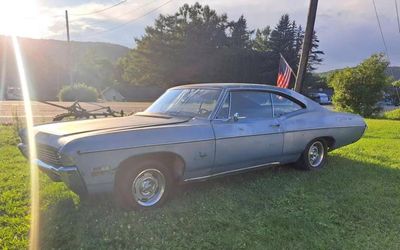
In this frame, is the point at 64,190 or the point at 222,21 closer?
the point at 64,190

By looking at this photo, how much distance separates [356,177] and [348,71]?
15212mm

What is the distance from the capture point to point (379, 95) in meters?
19.6

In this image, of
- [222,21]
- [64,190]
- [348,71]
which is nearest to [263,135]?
[64,190]

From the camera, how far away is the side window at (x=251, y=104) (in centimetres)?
522

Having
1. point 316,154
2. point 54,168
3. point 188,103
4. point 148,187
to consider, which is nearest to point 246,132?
point 188,103

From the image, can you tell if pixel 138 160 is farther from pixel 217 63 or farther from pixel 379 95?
pixel 217 63

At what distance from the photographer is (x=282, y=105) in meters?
5.88

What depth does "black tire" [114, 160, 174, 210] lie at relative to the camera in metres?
4.14

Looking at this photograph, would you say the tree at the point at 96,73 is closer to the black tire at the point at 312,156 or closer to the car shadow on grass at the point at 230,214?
the black tire at the point at 312,156

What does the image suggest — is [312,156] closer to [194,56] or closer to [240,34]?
[194,56]

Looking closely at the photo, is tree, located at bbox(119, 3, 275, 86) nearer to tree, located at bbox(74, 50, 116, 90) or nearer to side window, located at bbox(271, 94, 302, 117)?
tree, located at bbox(74, 50, 116, 90)

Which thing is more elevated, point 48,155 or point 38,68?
point 38,68

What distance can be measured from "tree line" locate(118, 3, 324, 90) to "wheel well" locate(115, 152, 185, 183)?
163ft

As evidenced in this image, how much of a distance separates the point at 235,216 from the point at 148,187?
105cm
